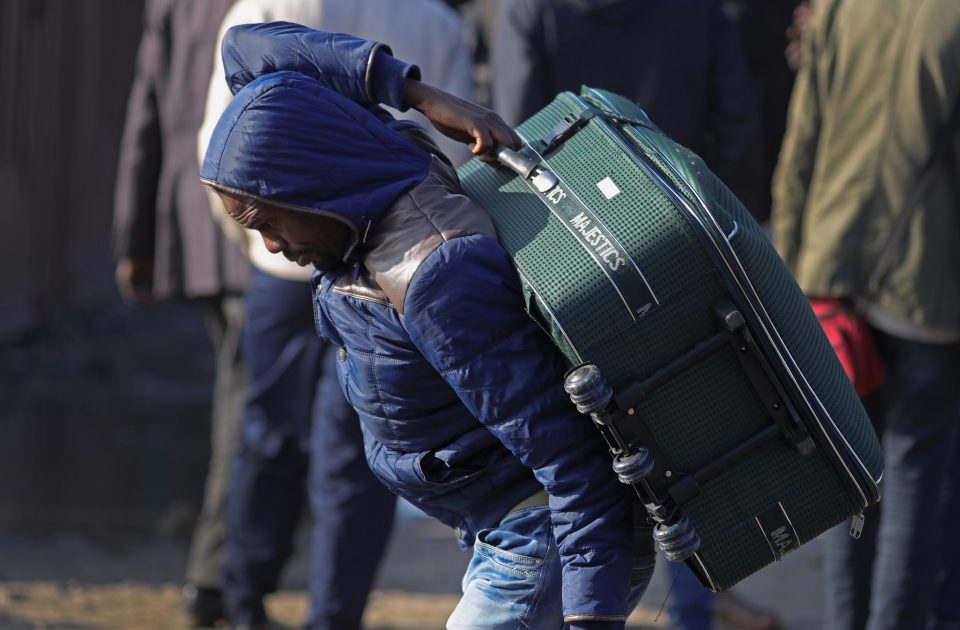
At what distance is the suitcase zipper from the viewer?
222 centimetres

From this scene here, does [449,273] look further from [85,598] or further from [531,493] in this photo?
[85,598]

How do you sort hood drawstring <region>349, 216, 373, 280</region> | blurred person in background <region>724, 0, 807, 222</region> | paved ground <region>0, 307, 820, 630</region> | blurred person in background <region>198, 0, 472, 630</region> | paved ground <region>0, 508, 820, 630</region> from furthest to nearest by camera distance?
blurred person in background <region>724, 0, 807, 222</region>
paved ground <region>0, 307, 820, 630</region>
paved ground <region>0, 508, 820, 630</region>
blurred person in background <region>198, 0, 472, 630</region>
hood drawstring <region>349, 216, 373, 280</region>

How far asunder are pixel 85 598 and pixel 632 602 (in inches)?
105

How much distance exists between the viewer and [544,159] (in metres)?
2.37

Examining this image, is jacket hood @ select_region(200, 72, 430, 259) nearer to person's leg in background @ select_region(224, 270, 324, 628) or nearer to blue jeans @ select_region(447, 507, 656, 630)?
blue jeans @ select_region(447, 507, 656, 630)

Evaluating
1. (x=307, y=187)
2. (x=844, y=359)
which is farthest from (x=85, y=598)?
(x=307, y=187)

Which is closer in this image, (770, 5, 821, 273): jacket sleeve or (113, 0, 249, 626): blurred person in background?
(770, 5, 821, 273): jacket sleeve

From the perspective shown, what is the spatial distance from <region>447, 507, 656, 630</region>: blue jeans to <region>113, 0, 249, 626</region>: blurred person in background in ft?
6.92

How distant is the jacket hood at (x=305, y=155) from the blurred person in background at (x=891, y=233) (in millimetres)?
1646

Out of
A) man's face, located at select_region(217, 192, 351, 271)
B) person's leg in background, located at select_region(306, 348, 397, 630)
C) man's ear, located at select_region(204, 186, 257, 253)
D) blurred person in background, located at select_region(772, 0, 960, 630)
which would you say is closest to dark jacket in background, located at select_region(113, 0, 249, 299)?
man's ear, located at select_region(204, 186, 257, 253)

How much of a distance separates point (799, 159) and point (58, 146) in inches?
140

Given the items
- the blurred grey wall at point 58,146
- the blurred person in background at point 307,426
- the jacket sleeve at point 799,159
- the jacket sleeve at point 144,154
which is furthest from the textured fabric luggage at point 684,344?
the blurred grey wall at point 58,146

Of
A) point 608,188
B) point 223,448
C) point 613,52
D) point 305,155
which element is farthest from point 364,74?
point 223,448

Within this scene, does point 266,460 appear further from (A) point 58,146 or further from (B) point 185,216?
(A) point 58,146
